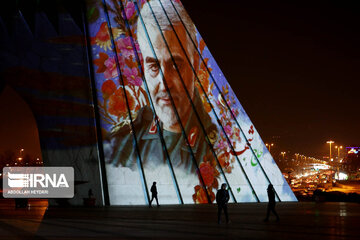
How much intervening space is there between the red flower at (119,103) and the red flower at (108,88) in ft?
0.42

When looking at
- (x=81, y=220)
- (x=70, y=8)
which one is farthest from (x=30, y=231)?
(x=70, y=8)

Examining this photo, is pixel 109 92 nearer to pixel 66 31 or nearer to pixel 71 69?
pixel 71 69

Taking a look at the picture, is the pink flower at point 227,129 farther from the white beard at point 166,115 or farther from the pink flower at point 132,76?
the pink flower at point 132,76

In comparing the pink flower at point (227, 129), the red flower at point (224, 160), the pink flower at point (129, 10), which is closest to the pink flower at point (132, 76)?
the pink flower at point (129, 10)

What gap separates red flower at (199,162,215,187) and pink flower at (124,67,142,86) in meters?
3.78

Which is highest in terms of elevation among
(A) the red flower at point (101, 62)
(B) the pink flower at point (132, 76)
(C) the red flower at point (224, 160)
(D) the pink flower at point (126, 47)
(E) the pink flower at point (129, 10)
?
(E) the pink flower at point (129, 10)

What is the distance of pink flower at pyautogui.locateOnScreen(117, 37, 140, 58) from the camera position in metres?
19.3

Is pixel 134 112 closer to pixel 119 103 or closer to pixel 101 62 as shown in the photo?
pixel 119 103

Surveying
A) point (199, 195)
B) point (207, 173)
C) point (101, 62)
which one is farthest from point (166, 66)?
point (199, 195)

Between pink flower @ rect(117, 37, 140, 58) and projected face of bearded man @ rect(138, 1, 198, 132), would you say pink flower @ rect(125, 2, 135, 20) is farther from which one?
pink flower @ rect(117, 37, 140, 58)

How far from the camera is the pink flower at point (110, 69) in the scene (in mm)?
18422

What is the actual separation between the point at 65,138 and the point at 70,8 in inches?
202

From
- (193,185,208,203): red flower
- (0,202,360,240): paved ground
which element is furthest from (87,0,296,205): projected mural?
(0,202,360,240): paved ground

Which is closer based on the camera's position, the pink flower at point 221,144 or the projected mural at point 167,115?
the projected mural at point 167,115
